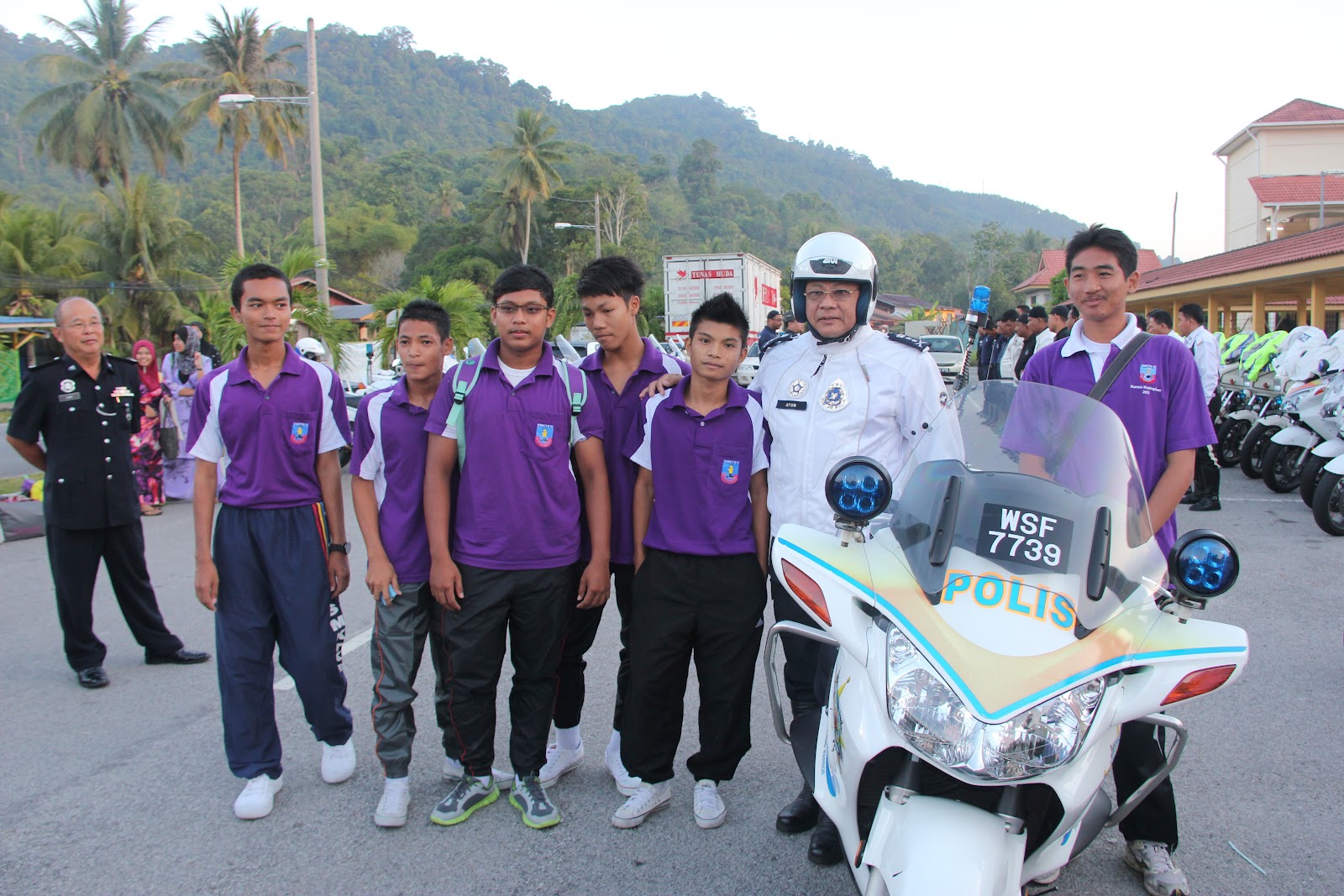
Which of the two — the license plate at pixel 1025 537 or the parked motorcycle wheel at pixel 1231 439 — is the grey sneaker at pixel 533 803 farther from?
the parked motorcycle wheel at pixel 1231 439

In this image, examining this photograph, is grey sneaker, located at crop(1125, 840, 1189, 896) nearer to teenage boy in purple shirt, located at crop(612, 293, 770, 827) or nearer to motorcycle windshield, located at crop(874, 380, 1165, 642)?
motorcycle windshield, located at crop(874, 380, 1165, 642)

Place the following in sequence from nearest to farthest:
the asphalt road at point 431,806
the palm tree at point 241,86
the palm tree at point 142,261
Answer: the asphalt road at point 431,806
the palm tree at point 142,261
the palm tree at point 241,86

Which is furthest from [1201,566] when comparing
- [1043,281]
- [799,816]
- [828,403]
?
[1043,281]

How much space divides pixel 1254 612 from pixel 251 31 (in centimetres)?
4495

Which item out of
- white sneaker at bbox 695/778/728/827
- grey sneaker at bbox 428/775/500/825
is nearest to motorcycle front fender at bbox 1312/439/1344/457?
white sneaker at bbox 695/778/728/827

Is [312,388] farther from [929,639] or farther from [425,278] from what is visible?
[425,278]

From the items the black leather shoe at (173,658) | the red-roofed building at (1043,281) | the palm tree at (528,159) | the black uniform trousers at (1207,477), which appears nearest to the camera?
the black leather shoe at (173,658)

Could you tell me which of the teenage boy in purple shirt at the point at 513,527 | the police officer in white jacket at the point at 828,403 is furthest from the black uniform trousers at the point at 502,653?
the police officer in white jacket at the point at 828,403

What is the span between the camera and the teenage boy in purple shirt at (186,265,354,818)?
344 centimetres

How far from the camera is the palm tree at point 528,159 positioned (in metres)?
56.5

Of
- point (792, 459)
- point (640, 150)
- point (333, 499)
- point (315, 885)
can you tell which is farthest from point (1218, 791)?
point (640, 150)

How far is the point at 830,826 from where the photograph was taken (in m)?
3.09

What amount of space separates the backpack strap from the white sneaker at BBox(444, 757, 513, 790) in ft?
3.85

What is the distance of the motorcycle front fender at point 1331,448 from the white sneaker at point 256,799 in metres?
8.39
